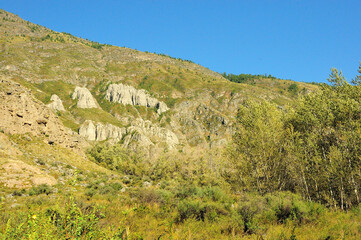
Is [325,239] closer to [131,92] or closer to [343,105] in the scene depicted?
[343,105]

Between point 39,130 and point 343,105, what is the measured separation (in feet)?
136

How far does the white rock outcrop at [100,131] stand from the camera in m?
106

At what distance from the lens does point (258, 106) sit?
76.8ft

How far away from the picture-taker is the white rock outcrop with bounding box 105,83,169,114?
161 metres

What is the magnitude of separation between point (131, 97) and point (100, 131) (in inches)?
2400

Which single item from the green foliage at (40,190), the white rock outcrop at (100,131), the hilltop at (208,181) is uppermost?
the white rock outcrop at (100,131)

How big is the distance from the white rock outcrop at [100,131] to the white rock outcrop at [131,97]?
44.8m

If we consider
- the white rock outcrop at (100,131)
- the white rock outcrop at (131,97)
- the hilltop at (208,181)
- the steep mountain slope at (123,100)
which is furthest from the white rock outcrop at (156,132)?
the hilltop at (208,181)

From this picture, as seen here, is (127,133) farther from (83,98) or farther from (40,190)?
(40,190)

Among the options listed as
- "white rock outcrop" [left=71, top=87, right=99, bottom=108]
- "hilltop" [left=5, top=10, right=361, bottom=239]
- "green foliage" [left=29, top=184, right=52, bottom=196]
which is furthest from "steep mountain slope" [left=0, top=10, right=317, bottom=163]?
"green foliage" [left=29, top=184, right=52, bottom=196]

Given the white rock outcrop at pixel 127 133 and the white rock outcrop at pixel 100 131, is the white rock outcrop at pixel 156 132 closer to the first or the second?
the white rock outcrop at pixel 127 133

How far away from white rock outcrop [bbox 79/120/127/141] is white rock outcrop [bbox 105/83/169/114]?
44.8m

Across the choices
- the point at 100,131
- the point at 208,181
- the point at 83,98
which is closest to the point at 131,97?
the point at 83,98

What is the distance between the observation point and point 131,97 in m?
169
